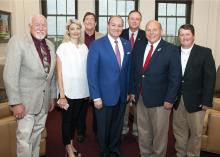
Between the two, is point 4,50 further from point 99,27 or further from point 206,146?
point 206,146

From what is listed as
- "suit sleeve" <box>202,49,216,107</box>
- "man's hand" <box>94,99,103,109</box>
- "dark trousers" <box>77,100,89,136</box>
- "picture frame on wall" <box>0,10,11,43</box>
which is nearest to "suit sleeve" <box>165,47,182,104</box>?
"suit sleeve" <box>202,49,216,107</box>

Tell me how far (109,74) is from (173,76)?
2.10 ft

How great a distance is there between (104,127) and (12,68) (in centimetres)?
119

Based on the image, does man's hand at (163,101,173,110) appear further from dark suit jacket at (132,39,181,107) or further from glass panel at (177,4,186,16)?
glass panel at (177,4,186,16)

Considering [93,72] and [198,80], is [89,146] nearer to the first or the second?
[93,72]

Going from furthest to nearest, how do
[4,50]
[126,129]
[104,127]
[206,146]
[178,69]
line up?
1. [4,50]
2. [126,129]
3. [206,146]
4. [104,127]
5. [178,69]

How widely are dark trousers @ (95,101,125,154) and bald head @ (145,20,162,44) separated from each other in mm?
792

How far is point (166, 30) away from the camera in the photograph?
6.44 meters

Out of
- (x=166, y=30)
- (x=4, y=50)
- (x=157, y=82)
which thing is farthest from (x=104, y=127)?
(x=166, y=30)

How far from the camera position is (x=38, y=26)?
2377 mm

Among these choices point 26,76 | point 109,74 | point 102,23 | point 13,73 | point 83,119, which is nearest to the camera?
point 13,73

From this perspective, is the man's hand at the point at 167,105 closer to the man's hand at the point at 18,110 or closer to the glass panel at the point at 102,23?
the man's hand at the point at 18,110

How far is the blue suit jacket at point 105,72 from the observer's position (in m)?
2.77

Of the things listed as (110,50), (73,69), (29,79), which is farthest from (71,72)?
(29,79)
